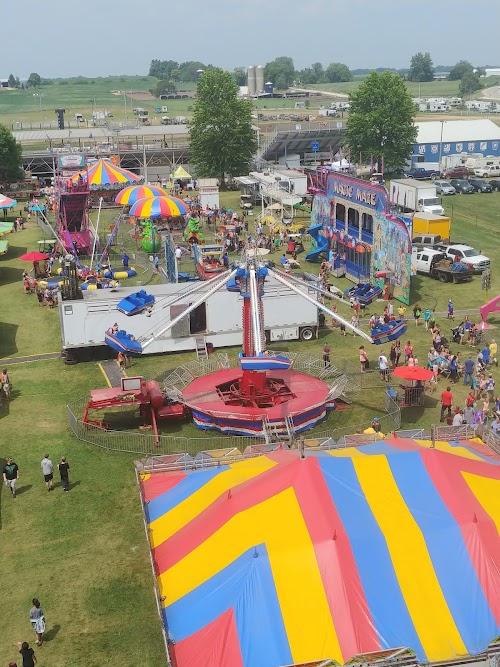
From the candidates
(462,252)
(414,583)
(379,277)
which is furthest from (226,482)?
(462,252)

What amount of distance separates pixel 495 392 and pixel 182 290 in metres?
11.7

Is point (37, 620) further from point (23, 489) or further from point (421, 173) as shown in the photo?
point (421, 173)

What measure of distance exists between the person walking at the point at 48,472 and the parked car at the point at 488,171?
58745 mm

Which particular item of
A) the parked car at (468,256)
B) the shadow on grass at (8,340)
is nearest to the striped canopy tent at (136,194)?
the shadow on grass at (8,340)

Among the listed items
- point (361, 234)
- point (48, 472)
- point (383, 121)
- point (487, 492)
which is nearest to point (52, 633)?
point (48, 472)

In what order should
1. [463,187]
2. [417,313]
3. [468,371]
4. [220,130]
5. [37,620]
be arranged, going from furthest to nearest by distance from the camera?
[220,130] < [463,187] < [417,313] < [468,371] < [37,620]

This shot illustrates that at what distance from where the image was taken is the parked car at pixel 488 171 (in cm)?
6825

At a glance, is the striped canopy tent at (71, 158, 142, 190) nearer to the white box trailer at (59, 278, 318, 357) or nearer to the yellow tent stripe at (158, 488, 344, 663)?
the white box trailer at (59, 278, 318, 357)

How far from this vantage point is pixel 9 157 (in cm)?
6556

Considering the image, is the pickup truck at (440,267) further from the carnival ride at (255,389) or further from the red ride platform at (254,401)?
the red ride platform at (254,401)

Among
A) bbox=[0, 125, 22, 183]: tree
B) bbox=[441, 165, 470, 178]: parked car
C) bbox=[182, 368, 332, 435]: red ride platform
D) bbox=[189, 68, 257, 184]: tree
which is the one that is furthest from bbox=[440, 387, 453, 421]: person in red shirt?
bbox=[0, 125, 22, 183]: tree

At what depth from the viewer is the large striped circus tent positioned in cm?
1104

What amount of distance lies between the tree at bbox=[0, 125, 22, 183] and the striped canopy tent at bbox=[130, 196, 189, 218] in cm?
2582

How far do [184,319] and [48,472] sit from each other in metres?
10.4
